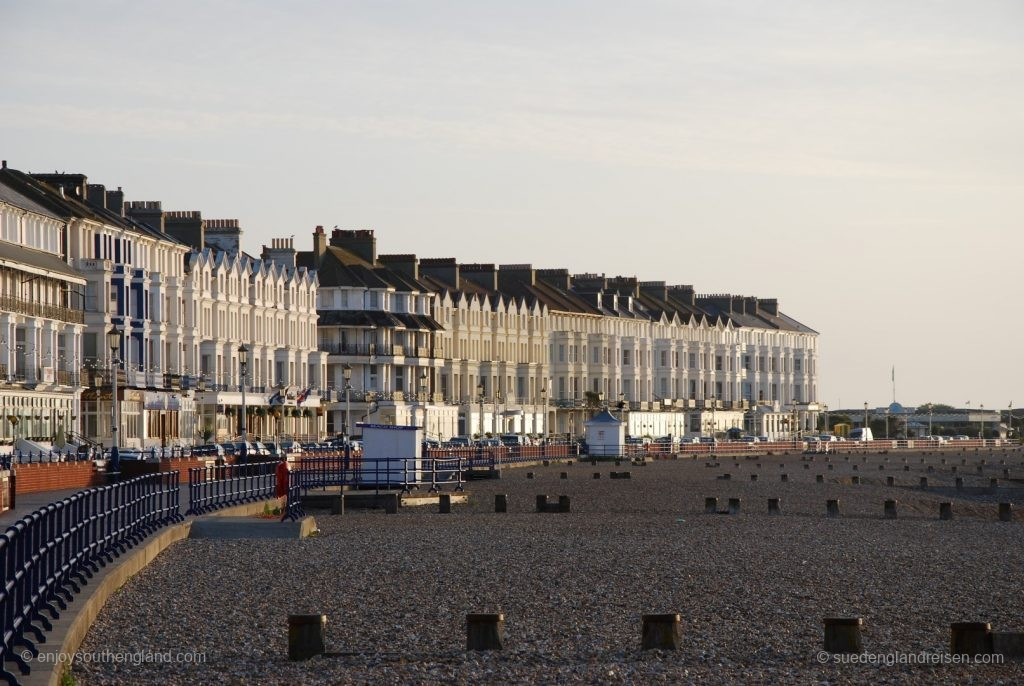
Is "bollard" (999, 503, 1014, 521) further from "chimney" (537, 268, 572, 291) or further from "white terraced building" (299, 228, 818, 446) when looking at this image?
"chimney" (537, 268, 572, 291)

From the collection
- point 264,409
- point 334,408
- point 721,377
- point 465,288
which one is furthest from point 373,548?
point 721,377

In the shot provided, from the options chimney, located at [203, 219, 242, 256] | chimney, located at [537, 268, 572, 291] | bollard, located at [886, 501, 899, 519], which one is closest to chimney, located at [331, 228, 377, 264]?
chimney, located at [203, 219, 242, 256]

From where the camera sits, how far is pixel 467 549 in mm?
32000

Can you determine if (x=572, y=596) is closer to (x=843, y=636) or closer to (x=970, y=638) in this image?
(x=843, y=636)

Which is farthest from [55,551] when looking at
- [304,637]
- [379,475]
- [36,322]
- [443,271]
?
[443,271]

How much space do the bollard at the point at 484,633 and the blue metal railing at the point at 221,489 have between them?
1942 centimetres

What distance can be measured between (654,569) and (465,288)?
114222mm

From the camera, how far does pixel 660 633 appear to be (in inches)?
741

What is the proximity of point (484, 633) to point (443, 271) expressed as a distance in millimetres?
121902

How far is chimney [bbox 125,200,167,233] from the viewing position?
97.2m

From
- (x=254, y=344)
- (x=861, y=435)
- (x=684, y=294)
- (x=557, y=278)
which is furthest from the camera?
(x=684, y=294)

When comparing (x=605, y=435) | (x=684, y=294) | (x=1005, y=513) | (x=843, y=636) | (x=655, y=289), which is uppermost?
(x=655, y=289)

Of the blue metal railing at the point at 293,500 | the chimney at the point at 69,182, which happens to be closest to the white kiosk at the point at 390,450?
the blue metal railing at the point at 293,500

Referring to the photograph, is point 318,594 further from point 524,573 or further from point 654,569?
point 654,569
